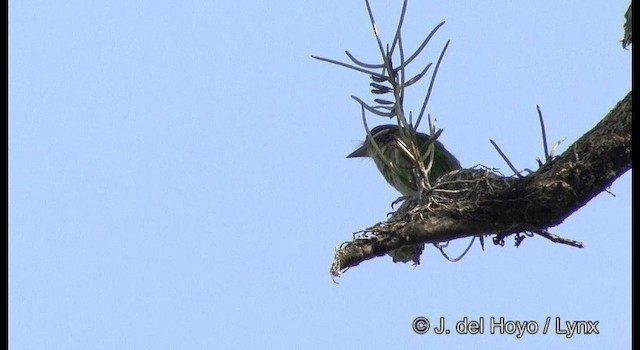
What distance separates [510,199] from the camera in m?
4.84

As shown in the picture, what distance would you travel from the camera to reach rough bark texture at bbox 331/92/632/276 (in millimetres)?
4441

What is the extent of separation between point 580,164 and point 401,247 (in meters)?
1.13

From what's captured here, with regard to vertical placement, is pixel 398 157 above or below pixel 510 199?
above

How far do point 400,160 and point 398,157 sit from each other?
0.08 m

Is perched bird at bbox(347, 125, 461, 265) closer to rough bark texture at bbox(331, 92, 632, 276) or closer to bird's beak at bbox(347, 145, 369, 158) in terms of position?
bird's beak at bbox(347, 145, 369, 158)

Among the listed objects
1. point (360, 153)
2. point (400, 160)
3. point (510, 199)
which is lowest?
point (510, 199)

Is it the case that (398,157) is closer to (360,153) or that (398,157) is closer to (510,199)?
(360,153)

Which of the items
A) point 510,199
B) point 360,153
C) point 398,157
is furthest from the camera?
point 360,153

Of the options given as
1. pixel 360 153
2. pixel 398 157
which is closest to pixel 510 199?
pixel 398 157

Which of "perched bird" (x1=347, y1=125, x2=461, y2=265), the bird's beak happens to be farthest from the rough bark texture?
the bird's beak

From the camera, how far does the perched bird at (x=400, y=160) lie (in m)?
5.41
